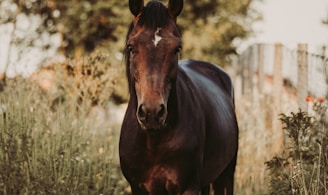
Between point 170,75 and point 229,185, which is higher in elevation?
point 170,75

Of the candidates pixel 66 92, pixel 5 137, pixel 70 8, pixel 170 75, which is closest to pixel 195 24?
pixel 70 8

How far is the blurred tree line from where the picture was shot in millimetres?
22828

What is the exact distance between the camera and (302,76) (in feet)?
25.9

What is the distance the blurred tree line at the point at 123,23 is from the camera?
22828mm

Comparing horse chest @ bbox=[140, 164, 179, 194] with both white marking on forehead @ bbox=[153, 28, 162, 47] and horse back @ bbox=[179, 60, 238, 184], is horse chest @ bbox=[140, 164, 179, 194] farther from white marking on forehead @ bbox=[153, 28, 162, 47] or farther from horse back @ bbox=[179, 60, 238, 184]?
white marking on forehead @ bbox=[153, 28, 162, 47]

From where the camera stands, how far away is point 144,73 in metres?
4.03

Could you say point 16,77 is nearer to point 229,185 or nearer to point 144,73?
point 229,185

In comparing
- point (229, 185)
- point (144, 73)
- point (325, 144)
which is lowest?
point (229, 185)

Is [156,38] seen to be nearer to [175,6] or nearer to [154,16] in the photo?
[154,16]

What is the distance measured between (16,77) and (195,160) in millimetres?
3029

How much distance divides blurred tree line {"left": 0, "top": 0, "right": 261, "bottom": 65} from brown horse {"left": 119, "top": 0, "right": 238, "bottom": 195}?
16625 millimetres

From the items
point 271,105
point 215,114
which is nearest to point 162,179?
point 215,114

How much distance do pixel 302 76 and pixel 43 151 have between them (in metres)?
3.47

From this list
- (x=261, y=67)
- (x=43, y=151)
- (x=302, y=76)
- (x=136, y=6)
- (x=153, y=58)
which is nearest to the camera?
(x=153, y=58)
